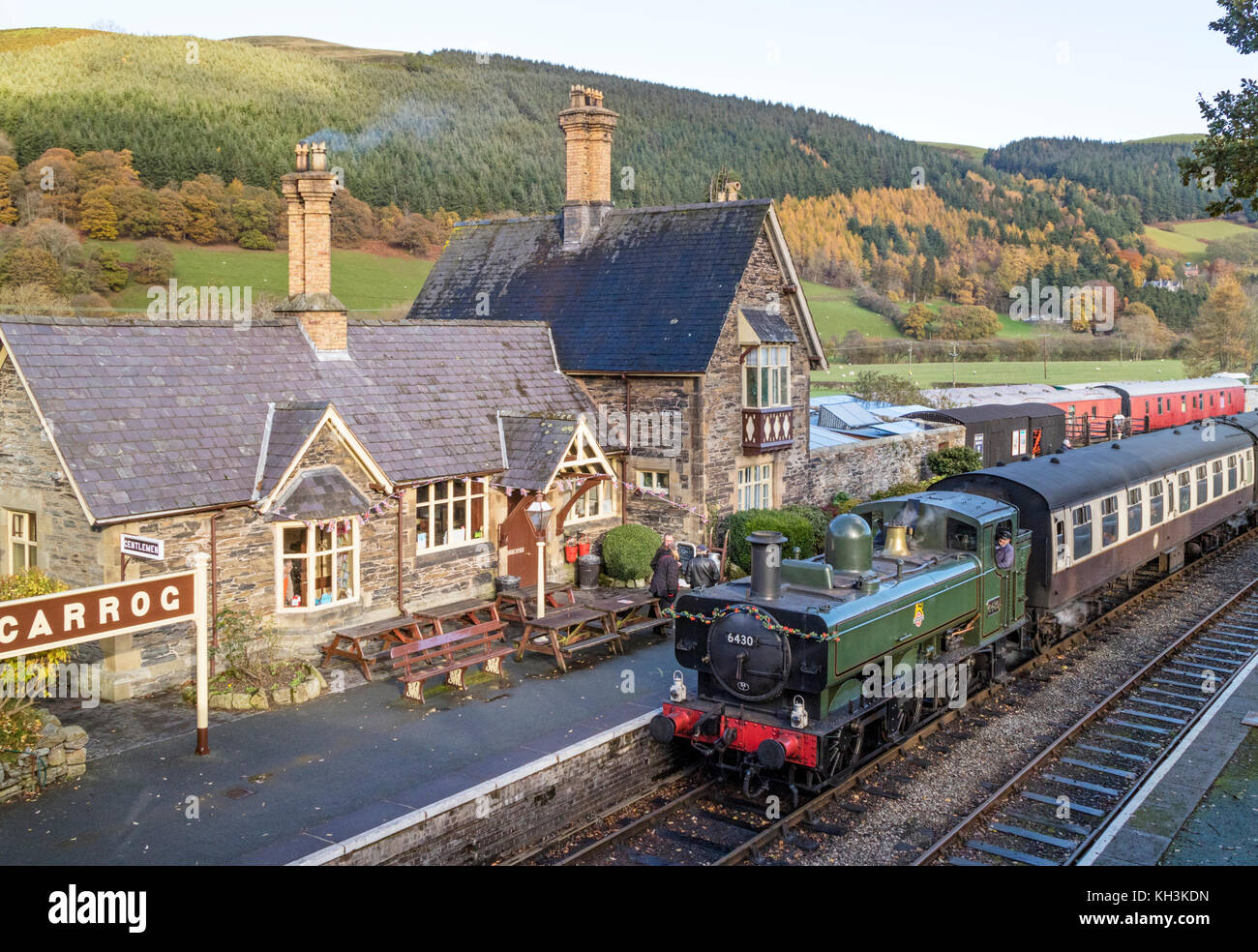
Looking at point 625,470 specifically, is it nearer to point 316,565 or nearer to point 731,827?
point 316,565

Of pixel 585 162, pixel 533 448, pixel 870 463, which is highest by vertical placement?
pixel 585 162

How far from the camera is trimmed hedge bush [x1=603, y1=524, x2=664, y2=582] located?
20.8 metres

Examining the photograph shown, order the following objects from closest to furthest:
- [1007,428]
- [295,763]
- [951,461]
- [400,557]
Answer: [295,763] → [400,557] → [951,461] → [1007,428]

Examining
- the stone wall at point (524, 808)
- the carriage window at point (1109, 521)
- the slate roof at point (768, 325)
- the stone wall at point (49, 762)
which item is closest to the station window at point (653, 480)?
the slate roof at point (768, 325)

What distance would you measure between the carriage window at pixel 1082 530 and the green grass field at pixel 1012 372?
5184 cm

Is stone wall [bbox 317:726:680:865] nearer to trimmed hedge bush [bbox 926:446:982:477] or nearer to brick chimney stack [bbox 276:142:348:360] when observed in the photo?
brick chimney stack [bbox 276:142:348:360]

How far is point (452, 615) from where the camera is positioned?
53.6ft

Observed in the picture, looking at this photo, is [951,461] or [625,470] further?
[951,461]

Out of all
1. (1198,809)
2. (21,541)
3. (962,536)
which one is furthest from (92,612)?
(1198,809)

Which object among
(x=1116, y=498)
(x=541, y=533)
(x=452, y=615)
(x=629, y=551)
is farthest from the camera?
(x=629, y=551)

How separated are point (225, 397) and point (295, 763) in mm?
6650

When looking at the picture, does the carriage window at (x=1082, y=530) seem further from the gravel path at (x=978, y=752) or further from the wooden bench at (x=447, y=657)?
Answer: the wooden bench at (x=447, y=657)

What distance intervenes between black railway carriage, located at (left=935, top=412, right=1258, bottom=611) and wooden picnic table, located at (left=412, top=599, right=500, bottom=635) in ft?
27.4

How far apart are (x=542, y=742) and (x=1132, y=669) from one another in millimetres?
10768
